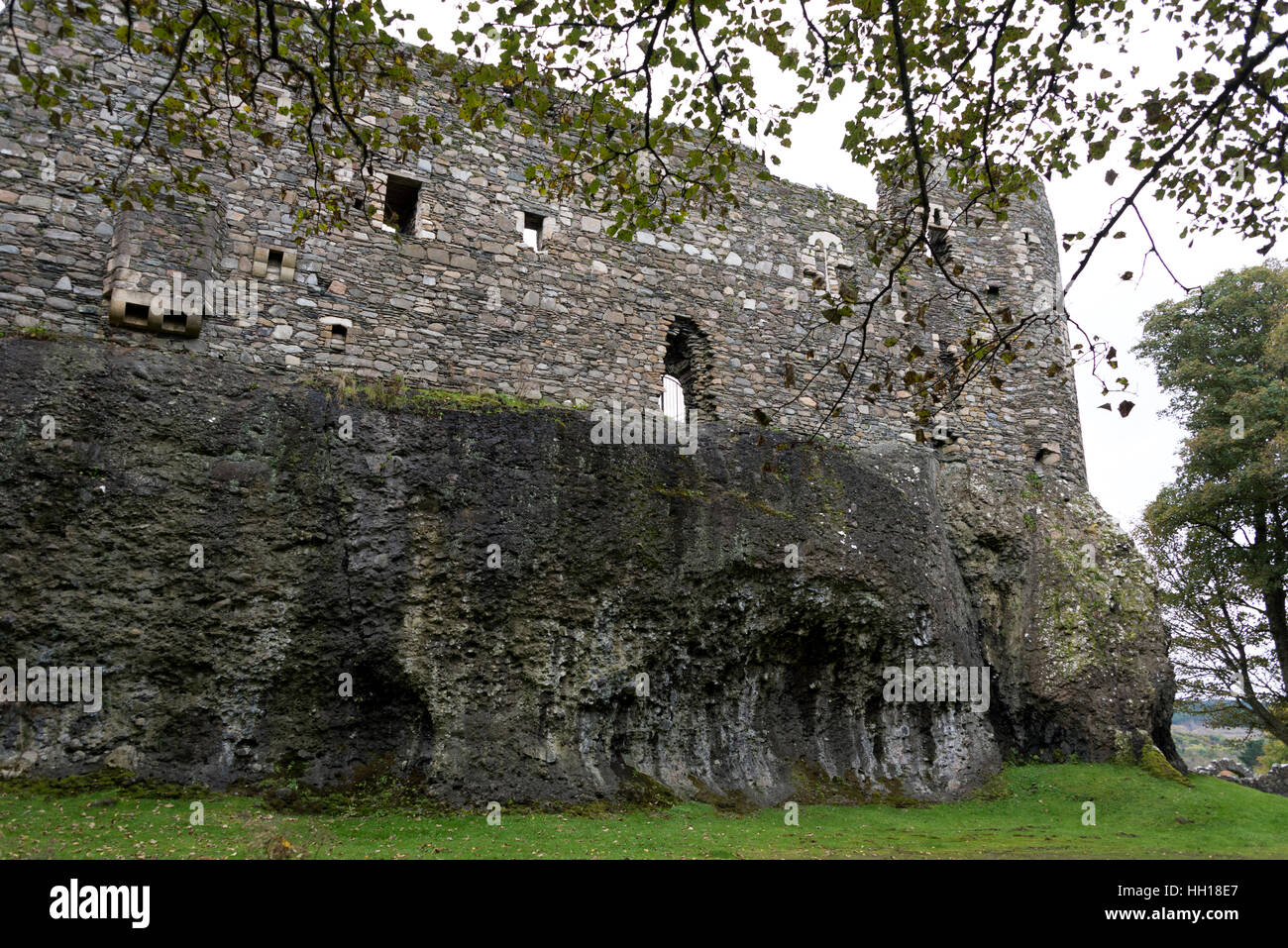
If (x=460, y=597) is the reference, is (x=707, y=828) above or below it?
below

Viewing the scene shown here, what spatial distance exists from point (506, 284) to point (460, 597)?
529 cm

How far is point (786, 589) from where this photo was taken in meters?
11.7

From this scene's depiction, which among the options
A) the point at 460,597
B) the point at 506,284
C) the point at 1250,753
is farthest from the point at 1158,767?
the point at 1250,753

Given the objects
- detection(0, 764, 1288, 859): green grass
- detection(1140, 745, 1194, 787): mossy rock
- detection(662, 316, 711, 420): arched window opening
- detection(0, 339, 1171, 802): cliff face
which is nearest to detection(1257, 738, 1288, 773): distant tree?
detection(1140, 745, 1194, 787): mossy rock

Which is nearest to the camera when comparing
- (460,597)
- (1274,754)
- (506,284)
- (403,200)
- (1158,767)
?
(460,597)

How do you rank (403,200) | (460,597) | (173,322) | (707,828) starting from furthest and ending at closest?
(403,200) → (173,322) → (460,597) → (707,828)

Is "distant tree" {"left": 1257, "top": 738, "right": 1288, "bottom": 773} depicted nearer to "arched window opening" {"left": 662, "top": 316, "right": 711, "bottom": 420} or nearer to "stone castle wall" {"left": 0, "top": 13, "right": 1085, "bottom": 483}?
"stone castle wall" {"left": 0, "top": 13, "right": 1085, "bottom": 483}

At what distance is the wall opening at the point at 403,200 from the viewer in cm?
1262

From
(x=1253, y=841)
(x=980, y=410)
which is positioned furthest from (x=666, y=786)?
(x=980, y=410)

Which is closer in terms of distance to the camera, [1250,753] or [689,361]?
[689,361]

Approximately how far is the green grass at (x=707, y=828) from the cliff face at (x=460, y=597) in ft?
1.57

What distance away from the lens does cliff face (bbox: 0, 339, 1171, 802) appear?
335 inches

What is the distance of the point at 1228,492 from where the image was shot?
778 inches

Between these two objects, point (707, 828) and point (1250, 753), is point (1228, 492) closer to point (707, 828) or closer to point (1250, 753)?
point (707, 828)
